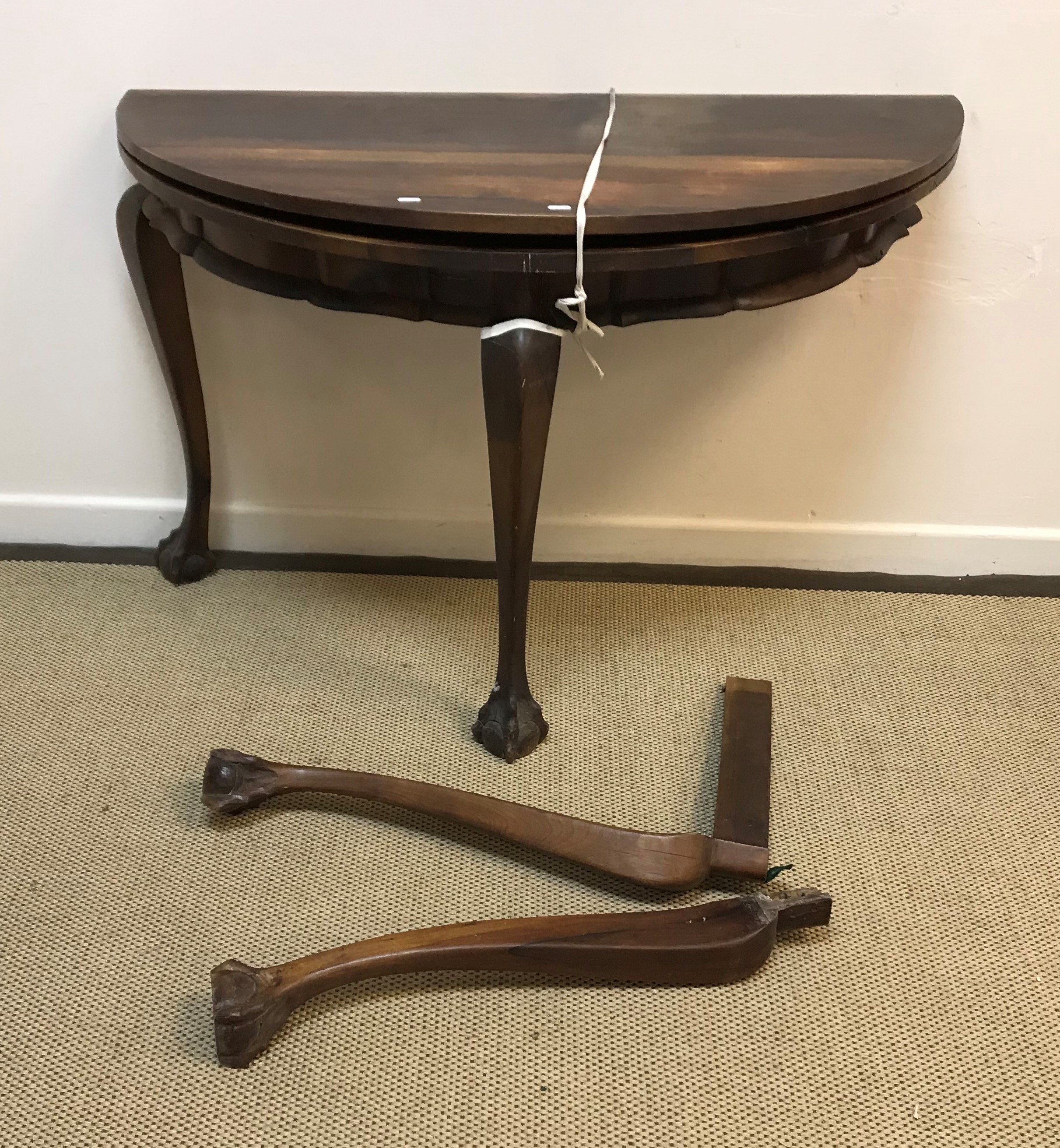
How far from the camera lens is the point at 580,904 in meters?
0.95

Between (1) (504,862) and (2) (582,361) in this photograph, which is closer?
(1) (504,862)

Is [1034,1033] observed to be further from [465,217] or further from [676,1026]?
[465,217]

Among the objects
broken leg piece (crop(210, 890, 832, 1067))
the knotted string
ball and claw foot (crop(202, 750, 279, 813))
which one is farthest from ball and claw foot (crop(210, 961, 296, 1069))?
the knotted string

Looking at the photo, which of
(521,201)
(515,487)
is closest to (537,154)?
(521,201)

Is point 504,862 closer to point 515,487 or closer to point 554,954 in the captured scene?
point 554,954

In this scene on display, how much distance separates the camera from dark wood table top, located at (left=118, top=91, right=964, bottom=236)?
2.54 ft

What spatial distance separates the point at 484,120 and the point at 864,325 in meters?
0.50

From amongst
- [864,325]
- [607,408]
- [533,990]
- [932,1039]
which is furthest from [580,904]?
[864,325]

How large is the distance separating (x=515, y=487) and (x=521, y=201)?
242 millimetres

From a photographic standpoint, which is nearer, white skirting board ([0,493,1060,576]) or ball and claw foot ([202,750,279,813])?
ball and claw foot ([202,750,279,813])

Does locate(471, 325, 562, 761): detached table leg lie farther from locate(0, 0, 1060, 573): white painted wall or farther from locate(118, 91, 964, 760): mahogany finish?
locate(0, 0, 1060, 573): white painted wall

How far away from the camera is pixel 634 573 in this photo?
4.54 ft

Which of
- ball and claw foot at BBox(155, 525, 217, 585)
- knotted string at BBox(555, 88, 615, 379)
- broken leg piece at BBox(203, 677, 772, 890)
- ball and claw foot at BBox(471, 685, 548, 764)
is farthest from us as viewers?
ball and claw foot at BBox(155, 525, 217, 585)

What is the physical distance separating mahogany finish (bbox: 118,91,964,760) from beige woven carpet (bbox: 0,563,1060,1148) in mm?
239
